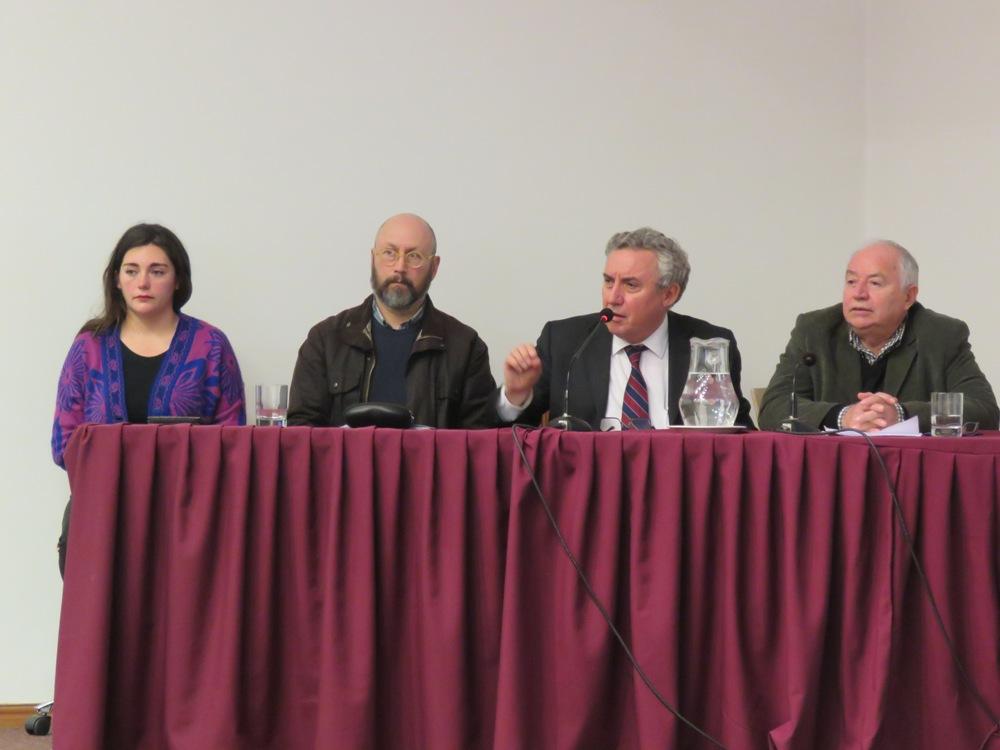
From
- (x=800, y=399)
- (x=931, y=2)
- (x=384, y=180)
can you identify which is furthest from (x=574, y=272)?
(x=931, y=2)

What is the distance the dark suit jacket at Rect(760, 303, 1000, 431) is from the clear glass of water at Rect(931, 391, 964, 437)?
426 mm

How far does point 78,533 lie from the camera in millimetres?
2213

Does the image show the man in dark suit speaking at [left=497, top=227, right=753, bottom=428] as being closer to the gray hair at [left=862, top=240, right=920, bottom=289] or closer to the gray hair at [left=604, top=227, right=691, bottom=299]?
the gray hair at [left=604, top=227, right=691, bottom=299]

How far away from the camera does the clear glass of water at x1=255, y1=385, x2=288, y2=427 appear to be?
256 cm

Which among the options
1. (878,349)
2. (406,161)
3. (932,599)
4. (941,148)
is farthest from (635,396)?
(941,148)

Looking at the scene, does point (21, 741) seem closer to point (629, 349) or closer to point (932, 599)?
point (629, 349)

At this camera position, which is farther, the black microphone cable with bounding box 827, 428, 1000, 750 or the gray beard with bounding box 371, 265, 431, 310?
the gray beard with bounding box 371, 265, 431, 310

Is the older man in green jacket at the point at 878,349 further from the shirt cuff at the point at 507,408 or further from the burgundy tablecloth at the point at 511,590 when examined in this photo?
the burgundy tablecloth at the point at 511,590

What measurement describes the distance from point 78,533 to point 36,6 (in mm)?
2012

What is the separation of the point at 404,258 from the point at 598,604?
1.38 metres

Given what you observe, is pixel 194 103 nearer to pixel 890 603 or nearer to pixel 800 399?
pixel 800 399

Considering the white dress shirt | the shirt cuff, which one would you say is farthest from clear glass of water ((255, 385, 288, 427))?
the white dress shirt

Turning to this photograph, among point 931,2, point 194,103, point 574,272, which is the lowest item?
point 574,272

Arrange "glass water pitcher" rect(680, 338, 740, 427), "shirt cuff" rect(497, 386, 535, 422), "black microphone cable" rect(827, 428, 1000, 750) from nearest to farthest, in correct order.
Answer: "black microphone cable" rect(827, 428, 1000, 750) → "glass water pitcher" rect(680, 338, 740, 427) → "shirt cuff" rect(497, 386, 535, 422)
